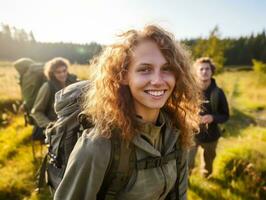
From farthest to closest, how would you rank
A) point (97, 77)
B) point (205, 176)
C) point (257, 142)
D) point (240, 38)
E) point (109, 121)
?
1. point (240, 38)
2. point (257, 142)
3. point (205, 176)
4. point (97, 77)
5. point (109, 121)

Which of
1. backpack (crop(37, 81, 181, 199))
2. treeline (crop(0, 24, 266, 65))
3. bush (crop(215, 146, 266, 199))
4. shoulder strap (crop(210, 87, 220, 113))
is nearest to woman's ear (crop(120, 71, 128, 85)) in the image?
backpack (crop(37, 81, 181, 199))

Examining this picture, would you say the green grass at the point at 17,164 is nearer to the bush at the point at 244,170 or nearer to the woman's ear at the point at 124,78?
the bush at the point at 244,170

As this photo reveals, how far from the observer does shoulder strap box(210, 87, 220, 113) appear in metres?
5.02

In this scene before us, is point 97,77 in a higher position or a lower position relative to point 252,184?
higher

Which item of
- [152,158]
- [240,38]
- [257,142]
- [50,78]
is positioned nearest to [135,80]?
[152,158]

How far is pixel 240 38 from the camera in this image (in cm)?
6688

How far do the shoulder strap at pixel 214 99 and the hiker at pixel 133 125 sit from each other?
2.88 metres

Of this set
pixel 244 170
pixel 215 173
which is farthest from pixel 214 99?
pixel 215 173

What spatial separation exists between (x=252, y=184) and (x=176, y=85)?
3.42m

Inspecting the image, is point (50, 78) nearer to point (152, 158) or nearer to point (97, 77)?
point (97, 77)

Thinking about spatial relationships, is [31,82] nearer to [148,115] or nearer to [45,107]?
[45,107]

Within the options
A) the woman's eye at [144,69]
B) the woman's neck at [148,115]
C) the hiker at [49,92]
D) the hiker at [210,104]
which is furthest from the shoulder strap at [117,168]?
the hiker at [210,104]

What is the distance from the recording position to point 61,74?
5078mm

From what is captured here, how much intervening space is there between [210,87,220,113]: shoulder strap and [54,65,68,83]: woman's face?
2469 mm
